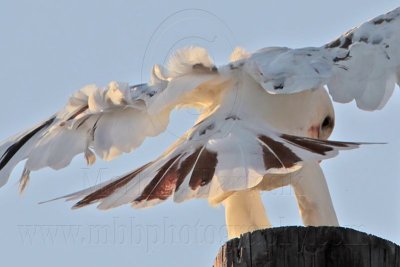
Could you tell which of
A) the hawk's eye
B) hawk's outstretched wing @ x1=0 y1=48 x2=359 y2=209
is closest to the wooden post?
hawk's outstretched wing @ x1=0 y1=48 x2=359 y2=209

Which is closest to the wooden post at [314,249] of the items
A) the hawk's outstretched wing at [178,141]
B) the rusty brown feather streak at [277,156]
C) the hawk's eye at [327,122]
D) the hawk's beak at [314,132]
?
the hawk's outstretched wing at [178,141]

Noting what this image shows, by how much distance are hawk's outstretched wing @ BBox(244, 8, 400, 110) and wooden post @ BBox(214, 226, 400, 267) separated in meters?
1.76

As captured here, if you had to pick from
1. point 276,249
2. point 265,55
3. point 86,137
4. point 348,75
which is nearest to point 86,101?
point 86,137

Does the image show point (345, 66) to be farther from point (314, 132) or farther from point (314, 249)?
point (314, 249)

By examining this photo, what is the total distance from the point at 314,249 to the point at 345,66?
85.6 inches

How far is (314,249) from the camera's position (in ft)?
10.9

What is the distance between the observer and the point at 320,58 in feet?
17.6

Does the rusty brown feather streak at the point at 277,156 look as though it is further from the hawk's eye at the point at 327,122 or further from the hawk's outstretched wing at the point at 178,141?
the hawk's eye at the point at 327,122

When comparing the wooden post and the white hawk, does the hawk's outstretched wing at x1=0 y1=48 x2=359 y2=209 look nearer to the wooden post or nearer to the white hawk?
the white hawk

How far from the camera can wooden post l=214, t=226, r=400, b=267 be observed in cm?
332

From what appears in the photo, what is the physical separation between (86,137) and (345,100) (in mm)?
1137

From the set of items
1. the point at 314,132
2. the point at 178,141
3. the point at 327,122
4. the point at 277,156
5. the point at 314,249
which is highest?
the point at 327,122

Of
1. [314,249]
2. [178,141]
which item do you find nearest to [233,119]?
[178,141]

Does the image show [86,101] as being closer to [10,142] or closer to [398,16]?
[10,142]
